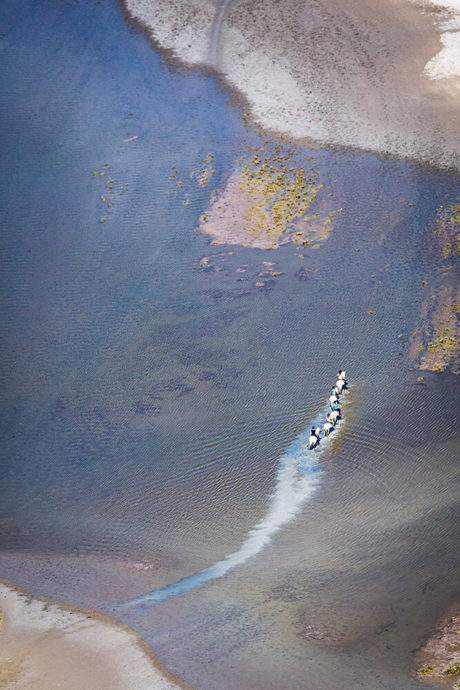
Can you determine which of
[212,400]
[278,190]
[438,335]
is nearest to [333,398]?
[212,400]

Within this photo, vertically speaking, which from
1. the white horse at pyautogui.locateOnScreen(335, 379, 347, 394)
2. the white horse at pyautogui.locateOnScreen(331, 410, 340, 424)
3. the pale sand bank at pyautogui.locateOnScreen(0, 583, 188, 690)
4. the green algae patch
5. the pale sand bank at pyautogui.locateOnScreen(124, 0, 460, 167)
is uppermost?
the pale sand bank at pyautogui.locateOnScreen(124, 0, 460, 167)

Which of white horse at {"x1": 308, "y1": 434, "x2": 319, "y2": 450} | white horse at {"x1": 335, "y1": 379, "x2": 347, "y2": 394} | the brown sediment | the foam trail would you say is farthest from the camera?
white horse at {"x1": 335, "y1": 379, "x2": 347, "y2": 394}

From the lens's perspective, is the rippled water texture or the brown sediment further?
the rippled water texture

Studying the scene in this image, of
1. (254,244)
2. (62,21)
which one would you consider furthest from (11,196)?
(62,21)

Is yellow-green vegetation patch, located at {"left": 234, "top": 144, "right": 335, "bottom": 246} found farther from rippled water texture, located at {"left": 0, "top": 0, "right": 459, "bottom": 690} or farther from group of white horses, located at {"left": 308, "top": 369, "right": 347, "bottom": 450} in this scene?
group of white horses, located at {"left": 308, "top": 369, "right": 347, "bottom": 450}

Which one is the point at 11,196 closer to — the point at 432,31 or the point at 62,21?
the point at 62,21

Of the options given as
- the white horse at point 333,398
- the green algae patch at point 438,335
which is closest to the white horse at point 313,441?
the white horse at point 333,398

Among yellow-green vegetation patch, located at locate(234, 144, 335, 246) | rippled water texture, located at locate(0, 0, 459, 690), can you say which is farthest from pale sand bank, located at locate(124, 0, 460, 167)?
yellow-green vegetation patch, located at locate(234, 144, 335, 246)
